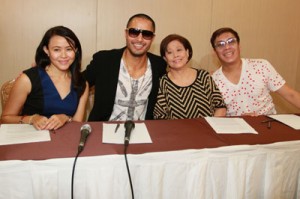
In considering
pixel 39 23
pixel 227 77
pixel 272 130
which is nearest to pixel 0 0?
pixel 39 23

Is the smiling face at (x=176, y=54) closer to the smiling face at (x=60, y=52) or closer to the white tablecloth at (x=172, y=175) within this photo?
the smiling face at (x=60, y=52)

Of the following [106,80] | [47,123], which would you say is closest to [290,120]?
[106,80]

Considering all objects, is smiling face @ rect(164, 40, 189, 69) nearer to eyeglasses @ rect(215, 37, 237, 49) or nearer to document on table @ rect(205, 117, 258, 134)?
eyeglasses @ rect(215, 37, 237, 49)

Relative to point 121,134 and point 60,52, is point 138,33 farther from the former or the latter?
point 121,134

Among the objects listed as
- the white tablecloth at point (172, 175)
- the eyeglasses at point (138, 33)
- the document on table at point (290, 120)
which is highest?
the eyeglasses at point (138, 33)

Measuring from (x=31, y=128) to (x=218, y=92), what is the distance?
126 cm

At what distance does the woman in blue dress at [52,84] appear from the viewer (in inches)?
65.7

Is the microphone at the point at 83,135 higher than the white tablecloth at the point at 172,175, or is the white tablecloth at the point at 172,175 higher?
the microphone at the point at 83,135

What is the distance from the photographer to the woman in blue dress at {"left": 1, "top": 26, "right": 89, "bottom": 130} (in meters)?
1.67

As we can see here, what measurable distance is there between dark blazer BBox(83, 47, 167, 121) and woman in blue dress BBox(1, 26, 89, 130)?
0.19 m

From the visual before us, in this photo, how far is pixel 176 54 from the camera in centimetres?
196

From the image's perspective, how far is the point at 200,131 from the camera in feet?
4.59

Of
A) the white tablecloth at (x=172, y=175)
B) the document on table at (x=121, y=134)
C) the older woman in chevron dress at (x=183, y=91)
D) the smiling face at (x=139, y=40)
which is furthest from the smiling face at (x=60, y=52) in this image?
the white tablecloth at (x=172, y=175)

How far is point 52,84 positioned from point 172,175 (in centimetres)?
97
